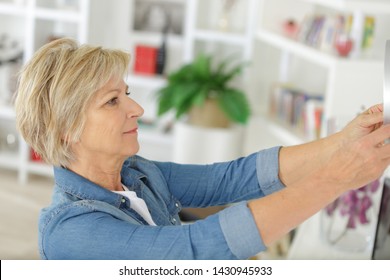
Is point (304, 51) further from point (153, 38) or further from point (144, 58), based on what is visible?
point (153, 38)

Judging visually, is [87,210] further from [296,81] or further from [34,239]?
[296,81]

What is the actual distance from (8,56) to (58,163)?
14.6ft

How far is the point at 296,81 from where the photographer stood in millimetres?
5031

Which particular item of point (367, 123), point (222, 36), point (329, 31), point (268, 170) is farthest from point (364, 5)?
point (367, 123)

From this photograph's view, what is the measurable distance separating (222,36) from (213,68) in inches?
14.4

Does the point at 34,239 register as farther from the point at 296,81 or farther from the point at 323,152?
the point at 323,152

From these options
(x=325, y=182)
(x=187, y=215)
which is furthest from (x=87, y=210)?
(x=187, y=215)

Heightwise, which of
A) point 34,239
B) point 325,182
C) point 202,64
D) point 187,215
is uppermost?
point 325,182

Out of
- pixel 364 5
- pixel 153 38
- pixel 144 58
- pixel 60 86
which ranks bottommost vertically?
pixel 144 58

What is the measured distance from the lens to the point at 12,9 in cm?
548
